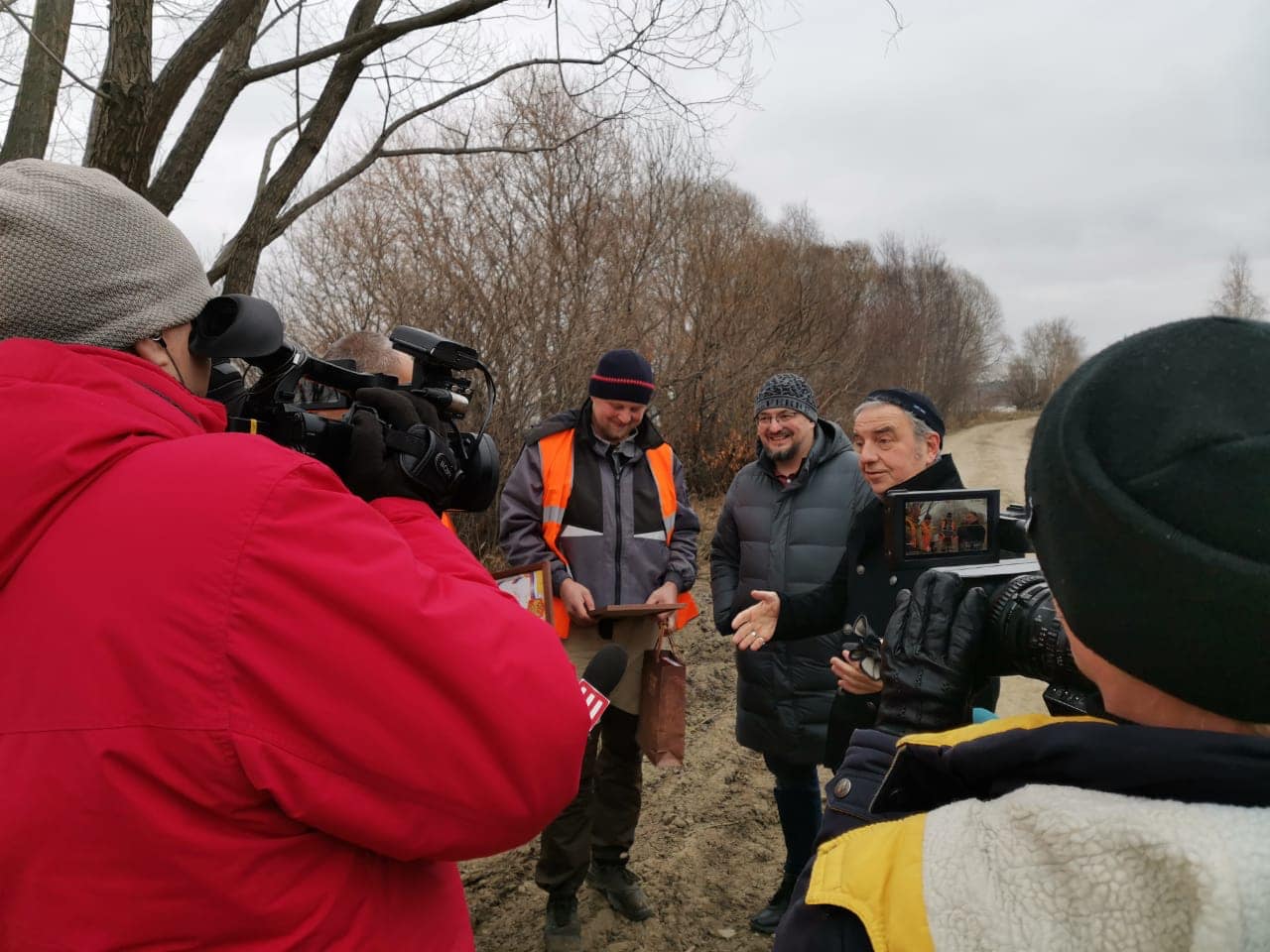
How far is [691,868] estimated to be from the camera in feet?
11.7

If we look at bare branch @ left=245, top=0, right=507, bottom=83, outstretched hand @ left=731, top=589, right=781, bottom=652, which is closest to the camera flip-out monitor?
outstretched hand @ left=731, top=589, right=781, bottom=652

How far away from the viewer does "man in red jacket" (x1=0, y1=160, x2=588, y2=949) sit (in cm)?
88

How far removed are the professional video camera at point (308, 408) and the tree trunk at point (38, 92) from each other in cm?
343

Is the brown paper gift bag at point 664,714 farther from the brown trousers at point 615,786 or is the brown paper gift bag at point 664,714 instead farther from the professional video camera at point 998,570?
the professional video camera at point 998,570

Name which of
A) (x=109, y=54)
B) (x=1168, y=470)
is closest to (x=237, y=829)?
(x=1168, y=470)

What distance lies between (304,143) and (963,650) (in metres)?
4.11

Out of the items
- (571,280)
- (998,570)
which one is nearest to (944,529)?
(998,570)

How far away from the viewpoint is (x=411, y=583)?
100 centimetres

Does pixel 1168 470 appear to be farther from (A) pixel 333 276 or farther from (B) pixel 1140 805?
(A) pixel 333 276

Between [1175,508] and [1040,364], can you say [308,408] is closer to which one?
[1175,508]

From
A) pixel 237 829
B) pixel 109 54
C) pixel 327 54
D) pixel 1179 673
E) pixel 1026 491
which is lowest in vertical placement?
pixel 237 829

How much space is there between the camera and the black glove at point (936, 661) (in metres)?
1.29

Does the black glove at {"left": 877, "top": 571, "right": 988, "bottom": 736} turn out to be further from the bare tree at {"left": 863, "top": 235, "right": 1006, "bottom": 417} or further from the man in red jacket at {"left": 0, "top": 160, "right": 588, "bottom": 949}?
the bare tree at {"left": 863, "top": 235, "right": 1006, "bottom": 417}

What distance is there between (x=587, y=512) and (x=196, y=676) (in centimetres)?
Result: 245
